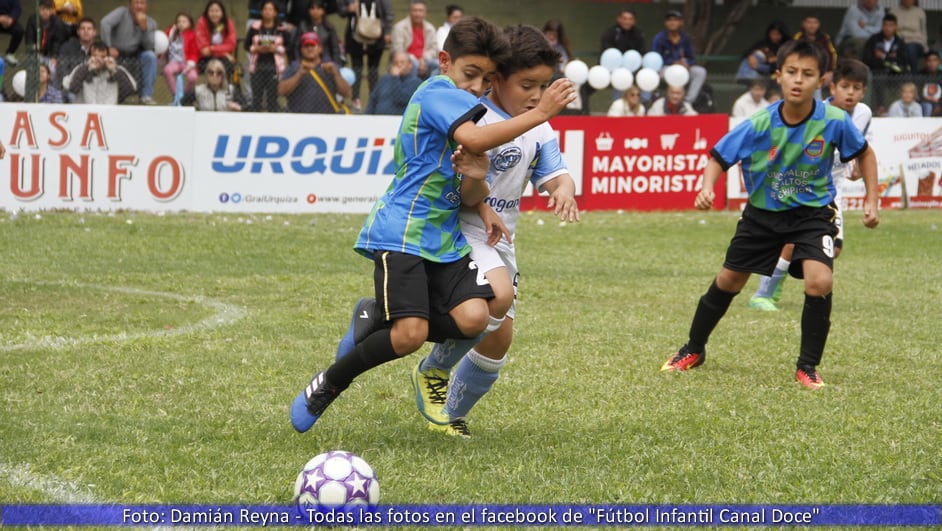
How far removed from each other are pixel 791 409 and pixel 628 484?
170 cm

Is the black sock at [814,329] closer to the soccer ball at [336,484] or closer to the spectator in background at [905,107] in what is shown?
the soccer ball at [336,484]

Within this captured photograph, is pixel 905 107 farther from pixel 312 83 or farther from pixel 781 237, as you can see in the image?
pixel 781 237

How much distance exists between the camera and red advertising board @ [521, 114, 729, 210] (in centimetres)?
1658

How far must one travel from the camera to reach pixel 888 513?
4.29 meters

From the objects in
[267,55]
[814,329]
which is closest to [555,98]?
[814,329]

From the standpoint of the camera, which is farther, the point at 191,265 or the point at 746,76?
the point at 746,76

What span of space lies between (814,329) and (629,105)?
1157 cm

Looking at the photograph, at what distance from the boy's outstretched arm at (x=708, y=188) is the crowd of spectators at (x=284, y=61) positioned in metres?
8.40

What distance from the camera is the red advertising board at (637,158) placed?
16.6m

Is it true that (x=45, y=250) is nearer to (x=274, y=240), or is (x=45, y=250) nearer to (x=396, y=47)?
(x=274, y=240)

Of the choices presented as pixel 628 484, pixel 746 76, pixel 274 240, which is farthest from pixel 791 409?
pixel 746 76

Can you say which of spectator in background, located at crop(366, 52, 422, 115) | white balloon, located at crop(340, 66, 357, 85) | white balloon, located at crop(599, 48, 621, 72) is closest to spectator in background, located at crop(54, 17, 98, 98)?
white balloon, located at crop(340, 66, 357, 85)

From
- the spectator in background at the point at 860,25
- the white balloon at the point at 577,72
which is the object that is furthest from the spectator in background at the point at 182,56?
the spectator in background at the point at 860,25

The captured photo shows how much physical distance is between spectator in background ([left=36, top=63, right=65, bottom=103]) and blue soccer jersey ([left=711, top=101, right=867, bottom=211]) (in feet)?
33.9
